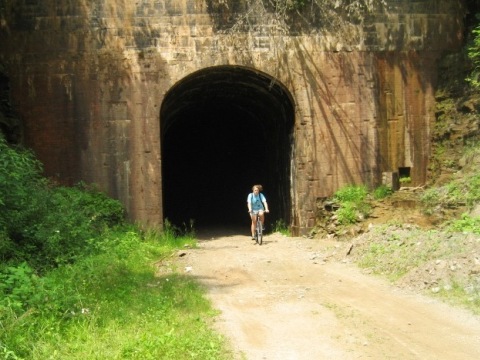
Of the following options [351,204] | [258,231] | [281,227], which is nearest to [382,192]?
[351,204]

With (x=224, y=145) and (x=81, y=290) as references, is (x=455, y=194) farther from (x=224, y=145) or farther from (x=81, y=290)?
(x=224, y=145)

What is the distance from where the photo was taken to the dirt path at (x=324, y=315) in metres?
5.19

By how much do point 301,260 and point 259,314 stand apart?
147 inches

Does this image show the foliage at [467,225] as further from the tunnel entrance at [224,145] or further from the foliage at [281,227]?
the tunnel entrance at [224,145]

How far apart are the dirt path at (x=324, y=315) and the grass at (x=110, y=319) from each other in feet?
1.17

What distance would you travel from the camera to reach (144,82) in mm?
12578

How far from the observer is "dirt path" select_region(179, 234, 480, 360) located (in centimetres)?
519

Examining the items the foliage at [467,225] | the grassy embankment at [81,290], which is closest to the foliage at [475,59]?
the foliage at [467,225]

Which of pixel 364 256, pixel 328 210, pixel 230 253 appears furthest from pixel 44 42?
pixel 364 256

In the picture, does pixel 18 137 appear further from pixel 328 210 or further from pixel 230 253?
pixel 328 210

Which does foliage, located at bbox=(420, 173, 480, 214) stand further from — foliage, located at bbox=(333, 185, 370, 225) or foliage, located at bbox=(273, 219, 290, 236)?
foliage, located at bbox=(273, 219, 290, 236)

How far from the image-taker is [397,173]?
43.0ft

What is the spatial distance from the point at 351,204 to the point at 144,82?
535 centimetres

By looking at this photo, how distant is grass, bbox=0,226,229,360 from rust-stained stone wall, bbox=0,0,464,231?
183 inches
